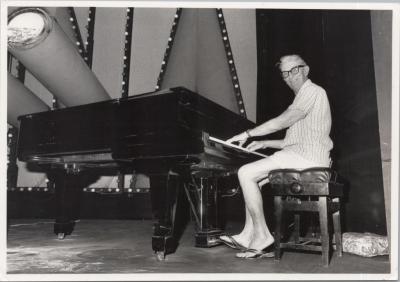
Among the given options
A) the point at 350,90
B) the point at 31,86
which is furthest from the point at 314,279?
the point at 31,86

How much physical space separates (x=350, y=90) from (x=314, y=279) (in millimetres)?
1943

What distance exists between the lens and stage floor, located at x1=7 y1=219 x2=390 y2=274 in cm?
210

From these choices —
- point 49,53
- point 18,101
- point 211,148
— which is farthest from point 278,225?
point 18,101

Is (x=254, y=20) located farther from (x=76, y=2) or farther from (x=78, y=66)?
(x=76, y=2)

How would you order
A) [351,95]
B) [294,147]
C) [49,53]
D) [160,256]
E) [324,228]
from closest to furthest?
[324,228]
[160,256]
[294,147]
[351,95]
[49,53]

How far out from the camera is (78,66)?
380cm

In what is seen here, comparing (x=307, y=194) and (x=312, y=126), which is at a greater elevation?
(x=312, y=126)

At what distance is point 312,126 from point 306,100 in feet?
0.57

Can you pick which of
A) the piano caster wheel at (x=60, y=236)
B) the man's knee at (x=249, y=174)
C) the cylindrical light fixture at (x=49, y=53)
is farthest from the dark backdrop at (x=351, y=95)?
the piano caster wheel at (x=60, y=236)

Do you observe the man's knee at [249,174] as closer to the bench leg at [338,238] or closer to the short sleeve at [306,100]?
the short sleeve at [306,100]

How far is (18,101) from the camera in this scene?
4223mm

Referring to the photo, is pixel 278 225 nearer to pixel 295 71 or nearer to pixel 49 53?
pixel 295 71

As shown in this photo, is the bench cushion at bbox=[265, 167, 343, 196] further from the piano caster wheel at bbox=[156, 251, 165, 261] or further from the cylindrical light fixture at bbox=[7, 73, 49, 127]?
the cylindrical light fixture at bbox=[7, 73, 49, 127]

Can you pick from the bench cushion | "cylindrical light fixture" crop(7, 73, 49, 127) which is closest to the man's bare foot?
the bench cushion
